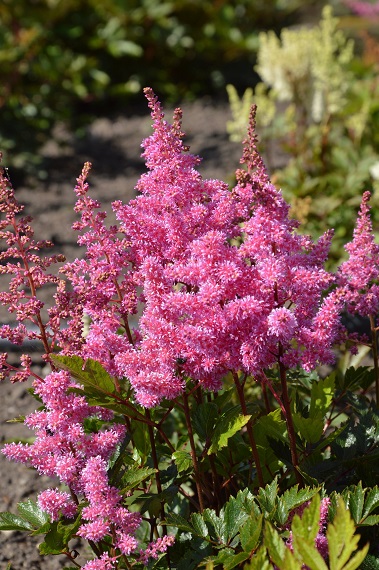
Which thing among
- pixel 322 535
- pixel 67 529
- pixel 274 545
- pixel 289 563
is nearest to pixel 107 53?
pixel 67 529

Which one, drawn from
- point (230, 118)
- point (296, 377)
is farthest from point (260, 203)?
point (230, 118)

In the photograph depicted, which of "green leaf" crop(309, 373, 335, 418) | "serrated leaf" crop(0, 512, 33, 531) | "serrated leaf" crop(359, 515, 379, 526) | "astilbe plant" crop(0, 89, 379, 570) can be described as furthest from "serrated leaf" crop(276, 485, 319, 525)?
"serrated leaf" crop(0, 512, 33, 531)

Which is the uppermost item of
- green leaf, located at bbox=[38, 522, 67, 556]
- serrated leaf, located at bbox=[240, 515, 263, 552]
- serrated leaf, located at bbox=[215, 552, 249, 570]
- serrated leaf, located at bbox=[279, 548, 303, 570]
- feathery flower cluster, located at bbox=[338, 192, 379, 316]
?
feathery flower cluster, located at bbox=[338, 192, 379, 316]

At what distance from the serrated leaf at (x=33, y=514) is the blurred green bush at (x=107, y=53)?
434cm

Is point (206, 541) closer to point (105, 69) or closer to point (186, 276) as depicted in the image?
point (186, 276)

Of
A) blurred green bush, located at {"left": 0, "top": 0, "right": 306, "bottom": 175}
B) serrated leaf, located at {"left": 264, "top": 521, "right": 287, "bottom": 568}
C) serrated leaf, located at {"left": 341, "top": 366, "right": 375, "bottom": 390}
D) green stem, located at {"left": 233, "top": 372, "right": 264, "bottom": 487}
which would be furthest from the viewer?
blurred green bush, located at {"left": 0, "top": 0, "right": 306, "bottom": 175}

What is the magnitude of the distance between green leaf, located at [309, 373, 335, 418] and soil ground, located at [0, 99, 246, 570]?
160 cm

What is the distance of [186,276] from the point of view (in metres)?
1.51

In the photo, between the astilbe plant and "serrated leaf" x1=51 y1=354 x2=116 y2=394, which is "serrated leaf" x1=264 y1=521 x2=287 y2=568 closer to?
the astilbe plant

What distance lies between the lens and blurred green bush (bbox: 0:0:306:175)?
6.06m

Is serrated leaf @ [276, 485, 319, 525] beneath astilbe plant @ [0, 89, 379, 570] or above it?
beneath

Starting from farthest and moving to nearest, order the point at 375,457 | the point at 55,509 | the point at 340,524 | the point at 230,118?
the point at 230,118, the point at 375,457, the point at 55,509, the point at 340,524

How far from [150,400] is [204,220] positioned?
0.36 metres

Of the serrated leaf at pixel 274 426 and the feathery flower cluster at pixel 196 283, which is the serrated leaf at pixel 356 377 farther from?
the feathery flower cluster at pixel 196 283
